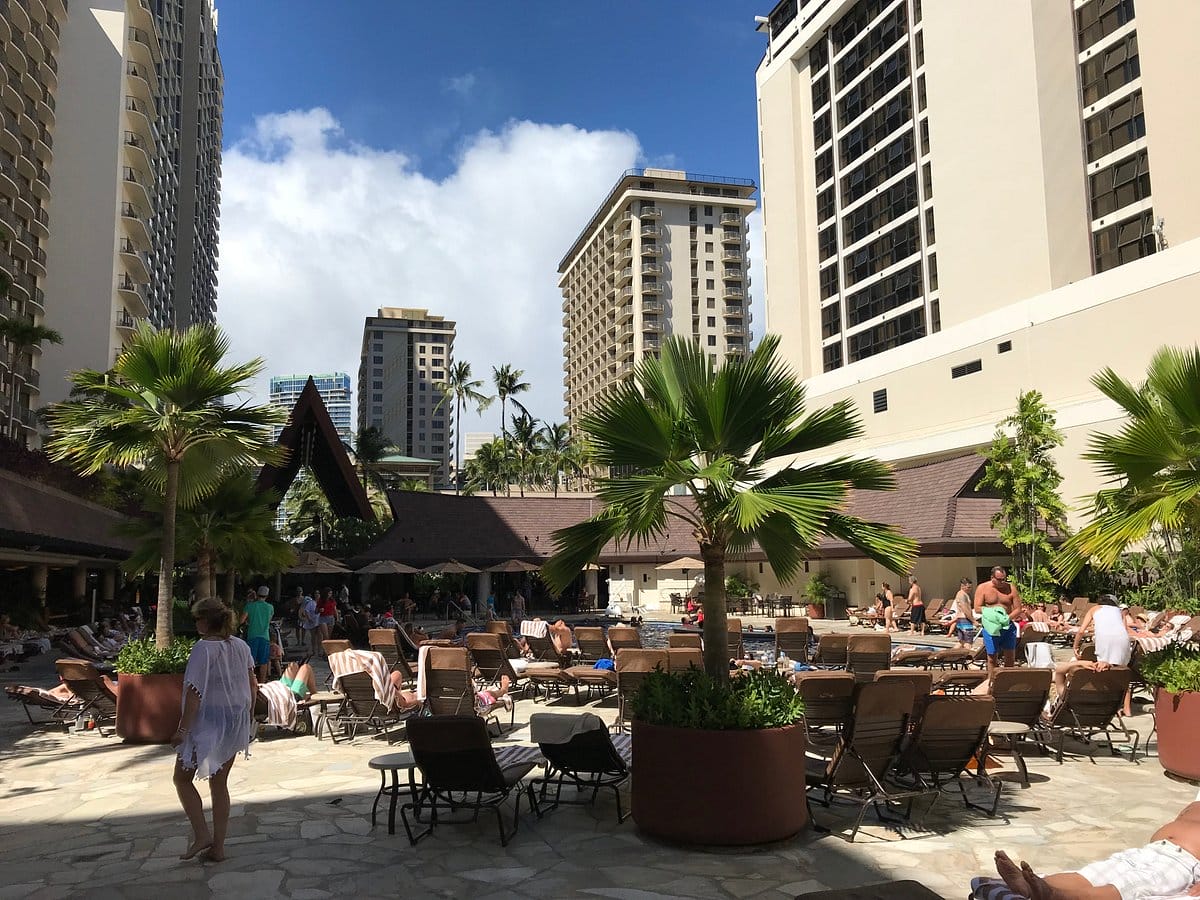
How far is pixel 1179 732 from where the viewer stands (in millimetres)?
7301

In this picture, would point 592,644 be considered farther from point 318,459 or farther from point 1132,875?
point 318,459

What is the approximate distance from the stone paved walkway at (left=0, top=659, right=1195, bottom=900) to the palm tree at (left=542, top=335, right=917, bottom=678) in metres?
1.38

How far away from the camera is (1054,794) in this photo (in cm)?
704

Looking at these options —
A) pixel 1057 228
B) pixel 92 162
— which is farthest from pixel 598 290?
pixel 1057 228

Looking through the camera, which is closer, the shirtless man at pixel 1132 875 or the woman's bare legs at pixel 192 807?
the shirtless man at pixel 1132 875

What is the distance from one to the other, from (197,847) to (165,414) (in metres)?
5.84

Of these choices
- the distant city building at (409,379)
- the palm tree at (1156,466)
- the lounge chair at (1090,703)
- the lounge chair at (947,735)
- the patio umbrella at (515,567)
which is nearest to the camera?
the lounge chair at (947,735)

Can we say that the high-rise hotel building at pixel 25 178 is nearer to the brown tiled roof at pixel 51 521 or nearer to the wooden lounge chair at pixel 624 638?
the brown tiled roof at pixel 51 521

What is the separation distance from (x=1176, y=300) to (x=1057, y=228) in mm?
10952

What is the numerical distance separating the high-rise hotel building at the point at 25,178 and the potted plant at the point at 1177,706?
51185mm

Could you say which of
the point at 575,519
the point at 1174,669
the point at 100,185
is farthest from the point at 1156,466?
the point at 100,185

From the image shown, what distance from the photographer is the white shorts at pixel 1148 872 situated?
11.4 feet

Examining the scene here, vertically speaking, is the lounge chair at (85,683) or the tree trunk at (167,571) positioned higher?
the tree trunk at (167,571)

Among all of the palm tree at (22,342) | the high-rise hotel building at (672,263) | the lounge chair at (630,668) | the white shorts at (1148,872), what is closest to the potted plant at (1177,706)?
the white shorts at (1148,872)
